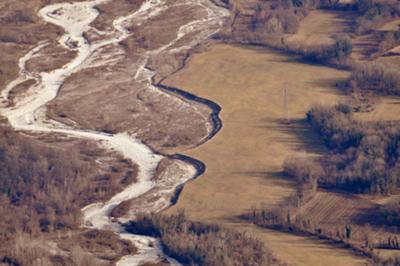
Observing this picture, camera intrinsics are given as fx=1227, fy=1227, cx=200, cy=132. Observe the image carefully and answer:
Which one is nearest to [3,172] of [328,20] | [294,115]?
[294,115]

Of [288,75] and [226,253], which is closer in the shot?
[226,253]

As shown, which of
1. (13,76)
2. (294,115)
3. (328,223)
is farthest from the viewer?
(13,76)

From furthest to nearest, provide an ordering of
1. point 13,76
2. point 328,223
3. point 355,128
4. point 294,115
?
1. point 13,76
2. point 294,115
3. point 355,128
4. point 328,223

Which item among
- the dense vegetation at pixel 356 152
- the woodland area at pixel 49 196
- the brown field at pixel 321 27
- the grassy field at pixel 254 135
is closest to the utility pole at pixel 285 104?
the grassy field at pixel 254 135

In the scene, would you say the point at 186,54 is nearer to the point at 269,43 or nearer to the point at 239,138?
the point at 269,43

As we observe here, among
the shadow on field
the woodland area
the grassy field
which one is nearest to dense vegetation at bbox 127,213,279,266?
the grassy field

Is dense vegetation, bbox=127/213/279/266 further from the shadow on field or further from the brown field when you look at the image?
the brown field

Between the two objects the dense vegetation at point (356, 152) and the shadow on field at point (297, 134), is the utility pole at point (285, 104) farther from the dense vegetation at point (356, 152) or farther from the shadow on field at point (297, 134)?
the dense vegetation at point (356, 152)
